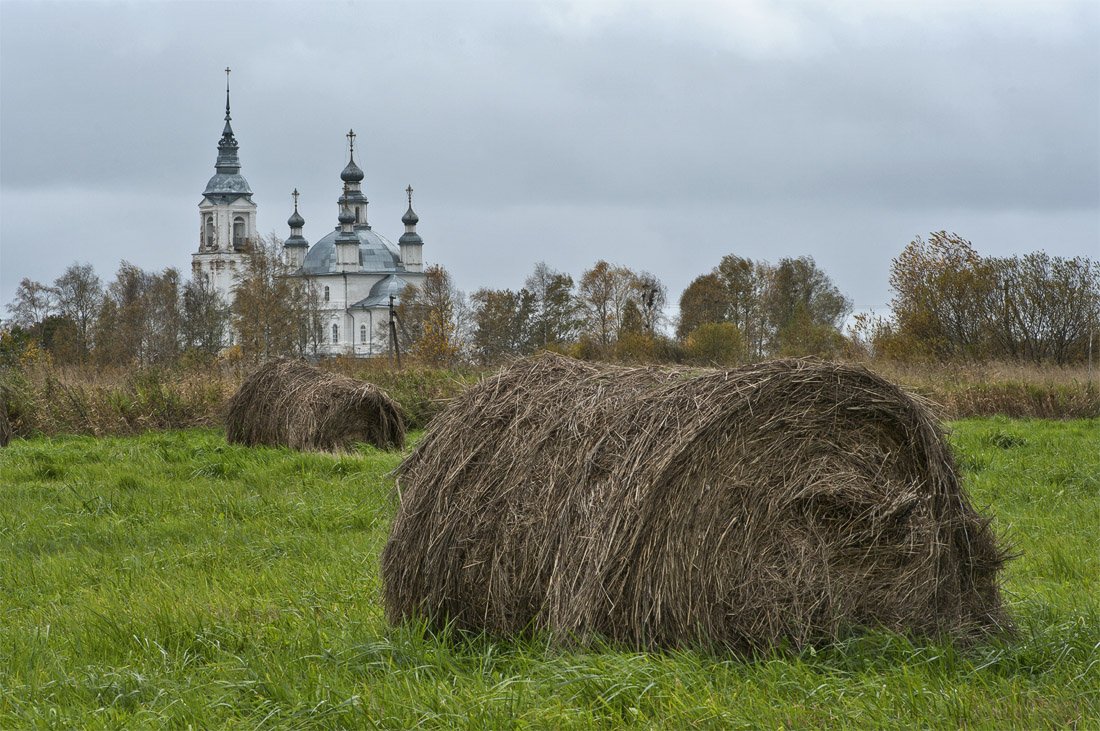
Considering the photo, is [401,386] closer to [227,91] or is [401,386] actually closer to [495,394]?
[495,394]

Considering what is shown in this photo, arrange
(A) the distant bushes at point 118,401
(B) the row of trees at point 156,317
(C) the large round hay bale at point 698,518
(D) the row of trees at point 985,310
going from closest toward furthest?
(C) the large round hay bale at point 698,518 < (A) the distant bushes at point 118,401 < (D) the row of trees at point 985,310 < (B) the row of trees at point 156,317

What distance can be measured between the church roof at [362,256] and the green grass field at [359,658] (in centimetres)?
10694

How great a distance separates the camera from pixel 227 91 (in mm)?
121188

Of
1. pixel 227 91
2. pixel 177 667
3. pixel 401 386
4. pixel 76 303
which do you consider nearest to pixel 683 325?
pixel 76 303

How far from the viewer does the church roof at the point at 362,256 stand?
115875 mm

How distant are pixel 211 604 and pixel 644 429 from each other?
292 centimetres

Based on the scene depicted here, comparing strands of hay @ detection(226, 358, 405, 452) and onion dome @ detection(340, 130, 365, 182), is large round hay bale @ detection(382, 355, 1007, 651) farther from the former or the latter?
onion dome @ detection(340, 130, 365, 182)

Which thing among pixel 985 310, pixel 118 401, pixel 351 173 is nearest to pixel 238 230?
pixel 351 173

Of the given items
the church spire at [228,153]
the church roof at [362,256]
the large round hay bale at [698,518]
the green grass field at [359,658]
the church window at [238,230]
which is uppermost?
the church spire at [228,153]

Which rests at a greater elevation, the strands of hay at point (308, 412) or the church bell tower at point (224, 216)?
the church bell tower at point (224, 216)

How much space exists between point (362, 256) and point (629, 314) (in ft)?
156

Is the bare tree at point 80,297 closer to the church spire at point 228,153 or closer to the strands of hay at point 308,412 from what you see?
the church spire at point 228,153

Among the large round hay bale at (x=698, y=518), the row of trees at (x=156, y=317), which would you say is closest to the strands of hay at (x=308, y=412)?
the large round hay bale at (x=698, y=518)

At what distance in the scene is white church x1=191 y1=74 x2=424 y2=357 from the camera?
11317cm
